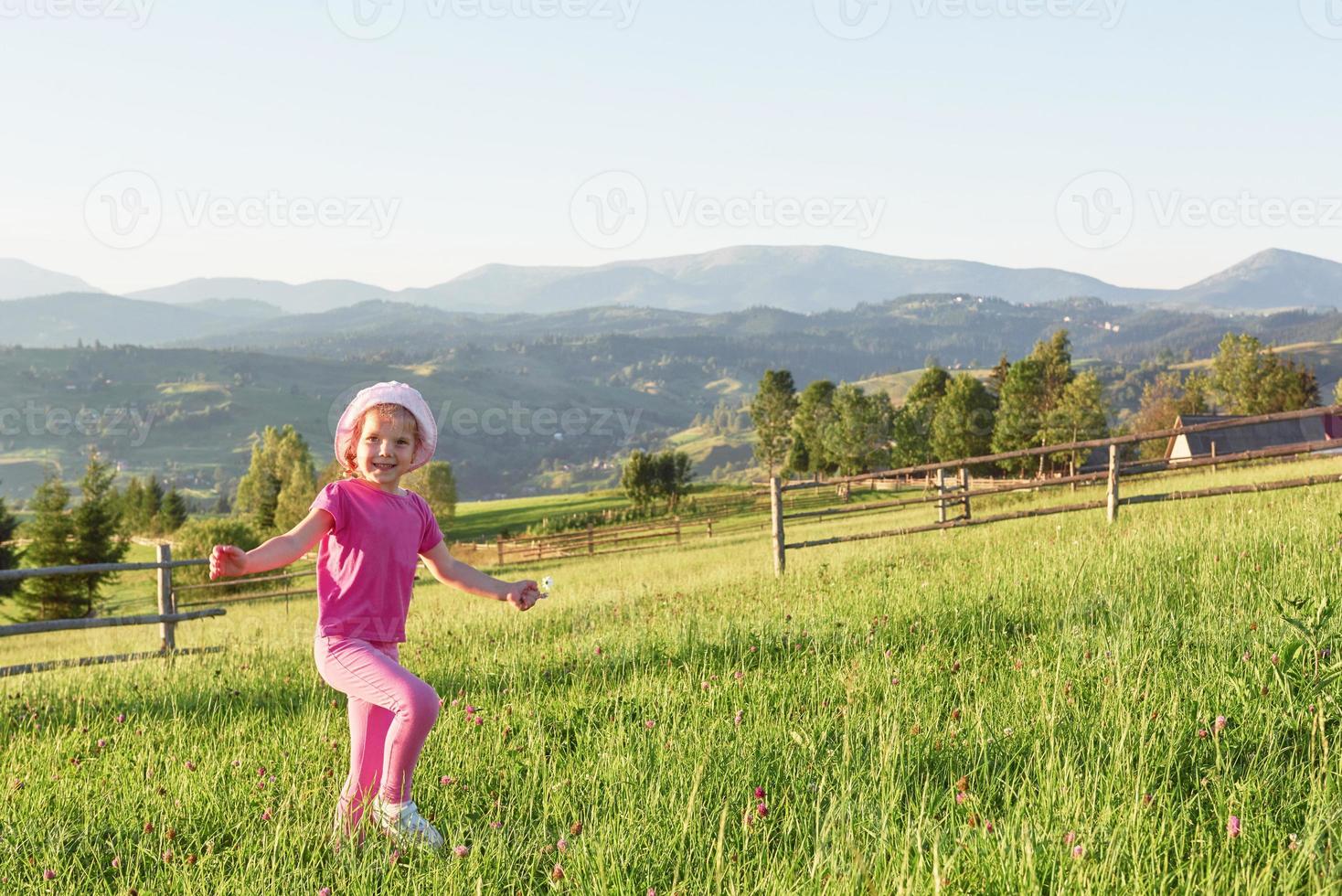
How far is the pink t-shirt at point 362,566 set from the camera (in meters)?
3.72

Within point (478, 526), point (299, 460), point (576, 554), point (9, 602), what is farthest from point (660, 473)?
point (9, 602)

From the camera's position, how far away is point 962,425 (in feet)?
256

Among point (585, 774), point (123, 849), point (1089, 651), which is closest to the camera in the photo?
point (123, 849)

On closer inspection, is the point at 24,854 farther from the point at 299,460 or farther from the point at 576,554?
the point at 299,460

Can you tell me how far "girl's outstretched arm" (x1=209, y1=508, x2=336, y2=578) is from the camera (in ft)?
11.3

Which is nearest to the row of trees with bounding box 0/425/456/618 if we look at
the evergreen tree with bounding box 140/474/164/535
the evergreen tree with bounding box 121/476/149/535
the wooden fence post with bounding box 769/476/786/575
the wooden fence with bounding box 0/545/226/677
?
the evergreen tree with bounding box 140/474/164/535

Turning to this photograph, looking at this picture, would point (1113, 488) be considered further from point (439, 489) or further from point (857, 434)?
point (857, 434)

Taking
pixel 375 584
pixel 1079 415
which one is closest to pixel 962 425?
pixel 1079 415

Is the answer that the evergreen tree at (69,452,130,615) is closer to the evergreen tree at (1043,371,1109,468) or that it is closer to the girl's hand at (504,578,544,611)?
the girl's hand at (504,578,544,611)

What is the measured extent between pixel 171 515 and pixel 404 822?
9532 centimetres

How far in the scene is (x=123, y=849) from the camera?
370 centimetres

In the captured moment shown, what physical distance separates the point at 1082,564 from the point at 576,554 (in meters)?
39.7

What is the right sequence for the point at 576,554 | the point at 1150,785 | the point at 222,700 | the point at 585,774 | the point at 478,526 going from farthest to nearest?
the point at 478,526
the point at 576,554
the point at 222,700
the point at 585,774
the point at 1150,785

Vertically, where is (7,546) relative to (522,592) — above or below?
below
